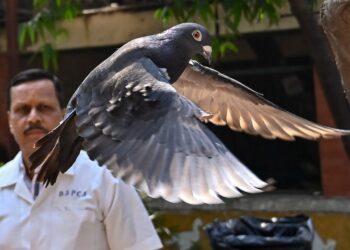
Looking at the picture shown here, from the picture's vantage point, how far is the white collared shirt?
9.37 feet

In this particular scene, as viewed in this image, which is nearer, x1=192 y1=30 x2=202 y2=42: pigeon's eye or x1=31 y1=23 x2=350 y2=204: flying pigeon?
x1=31 y1=23 x2=350 y2=204: flying pigeon

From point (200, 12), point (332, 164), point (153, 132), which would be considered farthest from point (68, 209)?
point (332, 164)

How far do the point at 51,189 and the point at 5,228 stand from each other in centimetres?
20

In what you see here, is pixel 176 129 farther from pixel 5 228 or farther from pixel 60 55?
pixel 60 55

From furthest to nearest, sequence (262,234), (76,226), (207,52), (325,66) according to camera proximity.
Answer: (262,234) < (325,66) < (76,226) < (207,52)

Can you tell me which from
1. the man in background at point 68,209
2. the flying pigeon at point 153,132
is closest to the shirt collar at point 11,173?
the man in background at point 68,209

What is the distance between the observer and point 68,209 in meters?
2.88

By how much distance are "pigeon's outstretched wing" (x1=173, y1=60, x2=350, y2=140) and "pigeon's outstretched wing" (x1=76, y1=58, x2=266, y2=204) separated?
1.22 ft

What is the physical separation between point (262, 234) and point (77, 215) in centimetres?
202

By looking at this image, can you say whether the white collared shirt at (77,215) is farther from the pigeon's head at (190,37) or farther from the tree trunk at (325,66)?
the tree trunk at (325,66)

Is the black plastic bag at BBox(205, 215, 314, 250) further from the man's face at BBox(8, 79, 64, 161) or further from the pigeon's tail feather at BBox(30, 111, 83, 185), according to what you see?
the pigeon's tail feather at BBox(30, 111, 83, 185)

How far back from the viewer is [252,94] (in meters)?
2.61

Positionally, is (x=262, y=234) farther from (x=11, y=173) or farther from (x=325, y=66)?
(x=11, y=173)

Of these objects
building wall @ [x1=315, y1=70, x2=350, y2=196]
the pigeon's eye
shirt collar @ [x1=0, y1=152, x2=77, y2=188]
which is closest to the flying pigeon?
the pigeon's eye
